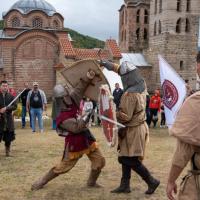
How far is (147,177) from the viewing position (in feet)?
20.1

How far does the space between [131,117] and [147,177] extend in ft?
3.35

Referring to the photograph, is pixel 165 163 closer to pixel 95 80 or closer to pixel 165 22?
pixel 95 80

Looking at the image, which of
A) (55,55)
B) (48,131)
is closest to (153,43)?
(55,55)

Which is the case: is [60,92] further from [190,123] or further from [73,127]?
[190,123]

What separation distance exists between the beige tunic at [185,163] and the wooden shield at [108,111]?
234 centimetres

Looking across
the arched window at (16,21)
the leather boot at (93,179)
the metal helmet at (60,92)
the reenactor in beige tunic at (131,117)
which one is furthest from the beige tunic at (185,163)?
the arched window at (16,21)

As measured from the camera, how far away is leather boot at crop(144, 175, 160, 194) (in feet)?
20.3

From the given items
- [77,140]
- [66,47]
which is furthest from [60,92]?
[66,47]

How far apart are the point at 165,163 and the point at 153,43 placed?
32.7m

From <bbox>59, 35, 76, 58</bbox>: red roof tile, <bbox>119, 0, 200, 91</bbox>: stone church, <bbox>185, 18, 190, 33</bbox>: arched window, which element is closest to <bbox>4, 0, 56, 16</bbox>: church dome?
<bbox>59, 35, 76, 58</bbox>: red roof tile

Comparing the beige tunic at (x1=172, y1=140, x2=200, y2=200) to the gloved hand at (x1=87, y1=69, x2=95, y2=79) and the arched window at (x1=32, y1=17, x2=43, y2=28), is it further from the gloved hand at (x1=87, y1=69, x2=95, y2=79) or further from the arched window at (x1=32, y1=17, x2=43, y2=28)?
the arched window at (x1=32, y1=17, x2=43, y2=28)

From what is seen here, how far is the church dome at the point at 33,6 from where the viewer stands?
35031 millimetres

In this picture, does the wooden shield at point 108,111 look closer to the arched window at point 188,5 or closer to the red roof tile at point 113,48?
the red roof tile at point 113,48

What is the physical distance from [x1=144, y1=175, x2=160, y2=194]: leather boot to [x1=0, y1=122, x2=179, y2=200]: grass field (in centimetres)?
9
